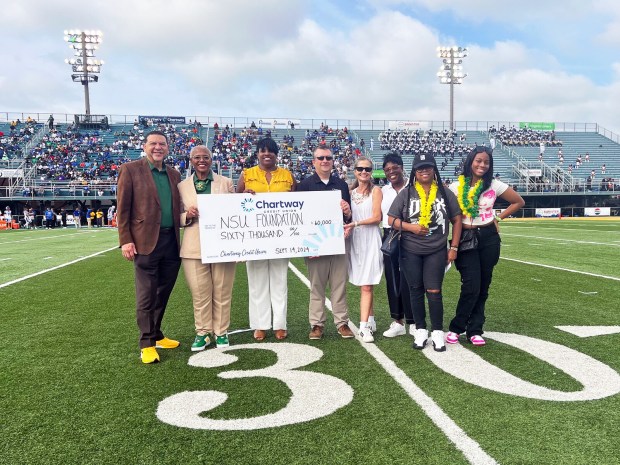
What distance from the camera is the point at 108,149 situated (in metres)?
41.6

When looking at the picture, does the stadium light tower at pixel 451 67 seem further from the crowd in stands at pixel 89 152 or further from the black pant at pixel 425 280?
the black pant at pixel 425 280

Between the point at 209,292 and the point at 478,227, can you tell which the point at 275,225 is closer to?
the point at 209,292

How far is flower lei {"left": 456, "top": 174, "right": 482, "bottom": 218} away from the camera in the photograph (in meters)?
4.45

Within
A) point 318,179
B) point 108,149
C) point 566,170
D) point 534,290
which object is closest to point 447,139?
point 566,170

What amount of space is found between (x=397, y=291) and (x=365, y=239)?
2.29 ft

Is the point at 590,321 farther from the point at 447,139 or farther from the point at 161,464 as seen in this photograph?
the point at 447,139

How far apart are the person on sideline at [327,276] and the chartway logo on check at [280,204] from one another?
0.57 feet

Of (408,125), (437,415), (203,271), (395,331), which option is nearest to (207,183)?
(203,271)

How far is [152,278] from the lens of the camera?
4387mm

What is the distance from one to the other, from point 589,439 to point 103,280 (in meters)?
8.63

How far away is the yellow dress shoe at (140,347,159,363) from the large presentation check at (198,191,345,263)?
106cm

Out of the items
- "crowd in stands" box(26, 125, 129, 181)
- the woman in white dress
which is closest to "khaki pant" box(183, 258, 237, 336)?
the woman in white dress

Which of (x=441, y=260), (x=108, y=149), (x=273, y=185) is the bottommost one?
(x=441, y=260)

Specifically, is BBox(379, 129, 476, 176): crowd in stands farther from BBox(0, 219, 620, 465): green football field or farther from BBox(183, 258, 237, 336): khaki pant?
BBox(183, 258, 237, 336): khaki pant
